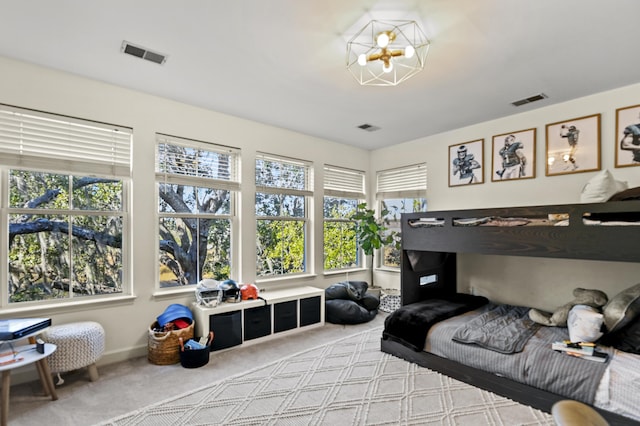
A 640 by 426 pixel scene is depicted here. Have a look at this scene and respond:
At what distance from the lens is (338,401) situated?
2365 mm

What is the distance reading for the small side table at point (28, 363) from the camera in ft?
6.68

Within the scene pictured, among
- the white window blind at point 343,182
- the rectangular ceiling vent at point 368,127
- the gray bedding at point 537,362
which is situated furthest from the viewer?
the white window blind at point 343,182

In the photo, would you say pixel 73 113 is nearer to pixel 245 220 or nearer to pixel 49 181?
pixel 49 181

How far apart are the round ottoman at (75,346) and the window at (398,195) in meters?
3.88

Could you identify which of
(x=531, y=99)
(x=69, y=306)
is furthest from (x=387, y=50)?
(x=69, y=306)

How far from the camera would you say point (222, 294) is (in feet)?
11.3

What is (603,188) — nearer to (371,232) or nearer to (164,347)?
(371,232)

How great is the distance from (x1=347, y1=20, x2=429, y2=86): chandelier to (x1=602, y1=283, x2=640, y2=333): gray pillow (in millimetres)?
2358

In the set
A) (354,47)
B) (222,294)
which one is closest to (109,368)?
(222,294)

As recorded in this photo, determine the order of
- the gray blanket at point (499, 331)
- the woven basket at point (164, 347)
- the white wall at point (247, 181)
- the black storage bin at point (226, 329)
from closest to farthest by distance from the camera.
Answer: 1. the gray blanket at point (499, 331)
2. the white wall at point (247, 181)
3. the woven basket at point (164, 347)
4. the black storage bin at point (226, 329)

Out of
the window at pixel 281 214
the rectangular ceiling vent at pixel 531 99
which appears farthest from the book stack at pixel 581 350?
the window at pixel 281 214

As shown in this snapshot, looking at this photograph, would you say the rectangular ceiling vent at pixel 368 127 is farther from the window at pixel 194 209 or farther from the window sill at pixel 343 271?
the window sill at pixel 343 271

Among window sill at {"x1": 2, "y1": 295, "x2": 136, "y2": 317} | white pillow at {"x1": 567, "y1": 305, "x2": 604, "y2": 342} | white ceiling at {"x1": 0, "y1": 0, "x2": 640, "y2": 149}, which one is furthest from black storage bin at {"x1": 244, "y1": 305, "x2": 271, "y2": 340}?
white pillow at {"x1": 567, "y1": 305, "x2": 604, "y2": 342}

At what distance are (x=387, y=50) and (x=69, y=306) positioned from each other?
128 inches
